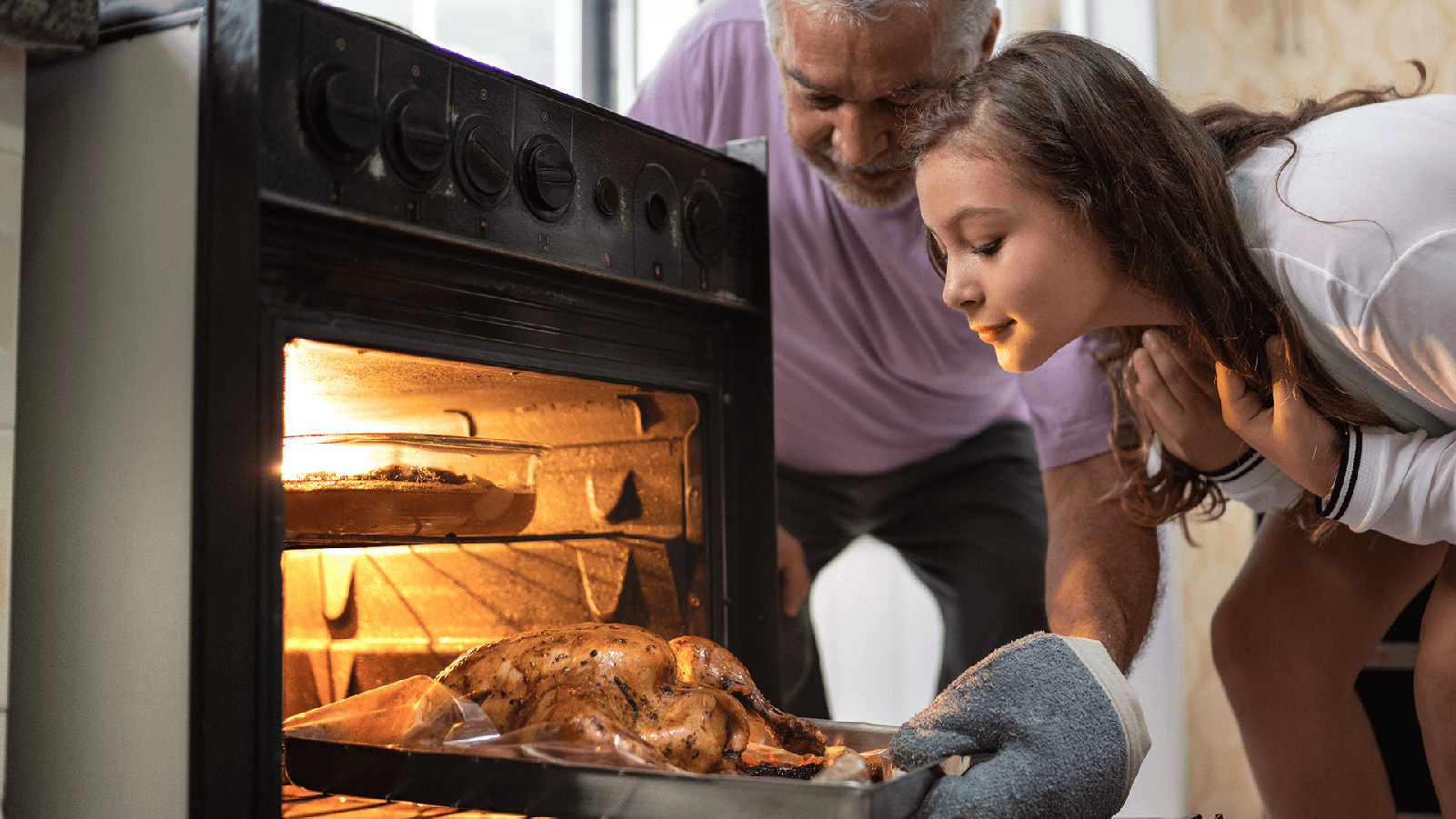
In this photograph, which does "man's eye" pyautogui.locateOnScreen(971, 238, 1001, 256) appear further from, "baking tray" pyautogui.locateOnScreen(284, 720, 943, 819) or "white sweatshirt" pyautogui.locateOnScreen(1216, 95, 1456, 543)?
"baking tray" pyautogui.locateOnScreen(284, 720, 943, 819)

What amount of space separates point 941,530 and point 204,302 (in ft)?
4.52

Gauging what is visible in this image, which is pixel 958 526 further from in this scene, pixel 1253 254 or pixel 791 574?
pixel 1253 254

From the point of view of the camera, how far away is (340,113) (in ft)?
2.19

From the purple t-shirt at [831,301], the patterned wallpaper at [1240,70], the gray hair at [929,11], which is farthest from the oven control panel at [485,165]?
the patterned wallpaper at [1240,70]

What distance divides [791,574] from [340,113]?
50.0 inches

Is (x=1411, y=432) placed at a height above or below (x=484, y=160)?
below

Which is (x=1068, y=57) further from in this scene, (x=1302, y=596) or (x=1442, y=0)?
(x=1442, y=0)

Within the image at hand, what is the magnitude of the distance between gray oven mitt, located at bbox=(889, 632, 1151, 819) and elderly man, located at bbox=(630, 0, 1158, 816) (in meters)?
0.43

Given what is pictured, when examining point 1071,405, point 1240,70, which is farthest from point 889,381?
point 1240,70

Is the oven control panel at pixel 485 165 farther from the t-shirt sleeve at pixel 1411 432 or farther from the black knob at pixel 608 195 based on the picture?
the t-shirt sleeve at pixel 1411 432

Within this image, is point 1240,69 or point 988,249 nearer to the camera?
point 988,249

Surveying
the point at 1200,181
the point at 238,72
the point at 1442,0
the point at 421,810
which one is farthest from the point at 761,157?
the point at 1442,0

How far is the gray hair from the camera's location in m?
1.17

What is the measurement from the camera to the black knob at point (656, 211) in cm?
90
